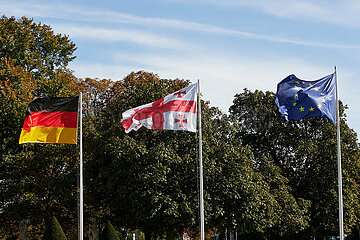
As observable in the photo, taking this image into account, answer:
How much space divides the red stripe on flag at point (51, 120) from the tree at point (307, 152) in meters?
17.9

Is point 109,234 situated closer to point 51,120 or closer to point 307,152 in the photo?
point 51,120

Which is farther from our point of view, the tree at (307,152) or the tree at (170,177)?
the tree at (307,152)

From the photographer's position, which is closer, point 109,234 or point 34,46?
point 109,234

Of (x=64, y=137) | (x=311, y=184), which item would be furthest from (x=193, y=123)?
(x=311, y=184)

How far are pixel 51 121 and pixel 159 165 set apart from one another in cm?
898

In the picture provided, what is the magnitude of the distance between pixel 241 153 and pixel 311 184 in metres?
8.17

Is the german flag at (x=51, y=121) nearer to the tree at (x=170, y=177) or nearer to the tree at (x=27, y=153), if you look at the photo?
the tree at (x=170, y=177)

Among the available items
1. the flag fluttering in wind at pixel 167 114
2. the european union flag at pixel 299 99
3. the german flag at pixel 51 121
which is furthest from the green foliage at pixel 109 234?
the european union flag at pixel 299 99

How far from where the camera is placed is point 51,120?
793 inches

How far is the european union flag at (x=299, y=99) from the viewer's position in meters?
21.6

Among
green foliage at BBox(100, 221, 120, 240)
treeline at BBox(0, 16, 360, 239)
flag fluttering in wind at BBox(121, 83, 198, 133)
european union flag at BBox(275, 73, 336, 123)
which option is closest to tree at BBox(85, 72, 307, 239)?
treeline at BBox(0, 16, 360, 239)

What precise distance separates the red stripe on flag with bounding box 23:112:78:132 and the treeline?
803 cm

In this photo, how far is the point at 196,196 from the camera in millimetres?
28281

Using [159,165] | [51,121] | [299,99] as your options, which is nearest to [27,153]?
[159,165]
